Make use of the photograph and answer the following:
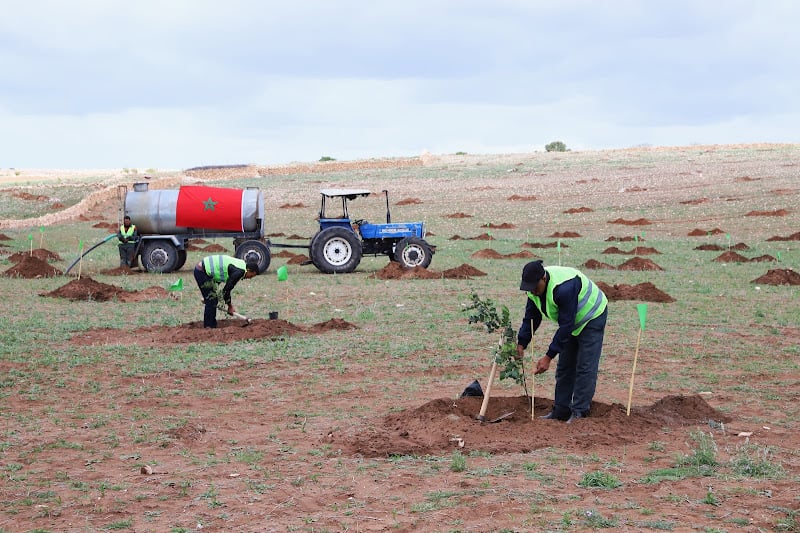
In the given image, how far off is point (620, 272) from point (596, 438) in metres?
15.4

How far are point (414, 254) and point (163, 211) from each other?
6595 mm

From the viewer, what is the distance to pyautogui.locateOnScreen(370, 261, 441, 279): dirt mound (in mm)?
21000

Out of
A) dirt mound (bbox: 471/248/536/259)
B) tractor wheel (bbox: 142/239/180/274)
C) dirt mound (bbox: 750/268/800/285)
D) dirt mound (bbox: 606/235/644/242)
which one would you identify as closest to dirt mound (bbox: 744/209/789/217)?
dirt mound (bbox: 606/235/644/242)

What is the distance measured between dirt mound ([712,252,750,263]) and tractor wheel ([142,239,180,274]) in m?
15.1

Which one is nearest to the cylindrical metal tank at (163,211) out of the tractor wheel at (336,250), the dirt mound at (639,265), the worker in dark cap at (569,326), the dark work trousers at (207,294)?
the tractor wheel at (336,250)

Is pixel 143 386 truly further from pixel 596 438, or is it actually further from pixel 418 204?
pixel 418 204

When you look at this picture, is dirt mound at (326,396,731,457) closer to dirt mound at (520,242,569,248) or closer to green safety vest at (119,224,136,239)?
green safety vest at (119,224,136,239)

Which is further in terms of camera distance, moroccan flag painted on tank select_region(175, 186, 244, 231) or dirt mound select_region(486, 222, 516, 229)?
dirt mound select_region(486, 222, 516, 229)

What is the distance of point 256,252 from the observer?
2262cm

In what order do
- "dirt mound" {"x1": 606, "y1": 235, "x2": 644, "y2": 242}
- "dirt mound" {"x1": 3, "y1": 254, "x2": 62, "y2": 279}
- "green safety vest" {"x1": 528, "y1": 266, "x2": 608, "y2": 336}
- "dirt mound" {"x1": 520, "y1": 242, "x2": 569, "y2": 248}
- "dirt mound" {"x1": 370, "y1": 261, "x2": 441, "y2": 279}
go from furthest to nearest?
"dirt mound" {"x1": 606, "y1": 235, "x2": 644, "y2": 242}
"dirt mound" {"x1": 520, "y1": 242, "x2": 569, "y2": 248}
"dirt mound" {"x1": 3, "y1": 254, "x2": 62, "y2": 279}
"dirt mound" {"x1": 370, "y1": 261, "x2": 441, "y2": 279}
"green safety vest" {"x1": 528, "y1": 266, "x2": 608, "y2": 336}

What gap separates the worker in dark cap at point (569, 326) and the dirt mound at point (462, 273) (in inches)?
500

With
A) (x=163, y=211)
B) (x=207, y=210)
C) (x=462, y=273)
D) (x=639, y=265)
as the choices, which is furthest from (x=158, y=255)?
(x=639, y=265)

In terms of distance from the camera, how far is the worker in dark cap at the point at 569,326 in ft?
25.1

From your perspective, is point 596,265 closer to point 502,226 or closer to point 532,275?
point 502,226
